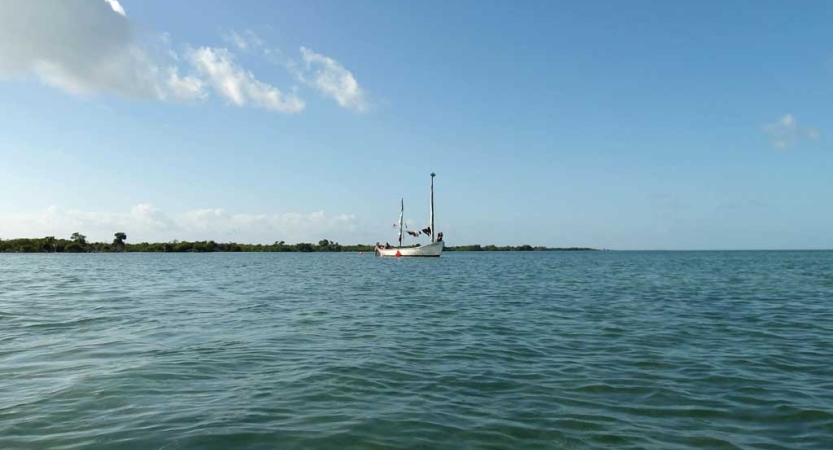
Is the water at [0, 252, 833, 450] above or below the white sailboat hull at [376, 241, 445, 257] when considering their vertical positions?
below

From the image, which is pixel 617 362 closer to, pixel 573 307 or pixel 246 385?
pixel 246 385

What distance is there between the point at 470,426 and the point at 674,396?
405cm

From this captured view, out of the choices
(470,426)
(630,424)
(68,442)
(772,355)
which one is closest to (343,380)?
(470,426)

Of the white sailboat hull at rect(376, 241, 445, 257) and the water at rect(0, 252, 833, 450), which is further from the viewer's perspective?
the white sailboat hull at rect(376, 241, 445, 257)

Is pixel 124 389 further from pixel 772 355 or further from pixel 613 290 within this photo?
pixel 613 290

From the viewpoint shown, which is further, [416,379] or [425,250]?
[425,250]

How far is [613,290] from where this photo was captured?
31922 millimetres

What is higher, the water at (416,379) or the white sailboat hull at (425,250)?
the white sailboat hull at (425,250)

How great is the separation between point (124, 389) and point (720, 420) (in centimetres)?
997

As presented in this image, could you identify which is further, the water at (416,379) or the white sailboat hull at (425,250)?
the white sailboat hull at (425,250)

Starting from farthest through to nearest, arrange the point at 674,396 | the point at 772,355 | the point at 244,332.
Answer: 1. the point at 244,332
2. the point at 772,355
3. the point at 674,396

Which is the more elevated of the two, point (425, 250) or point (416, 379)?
point (425, 250)

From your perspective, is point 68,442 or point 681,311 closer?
point 68,442

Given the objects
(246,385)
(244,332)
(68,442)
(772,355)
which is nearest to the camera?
(68,442)
